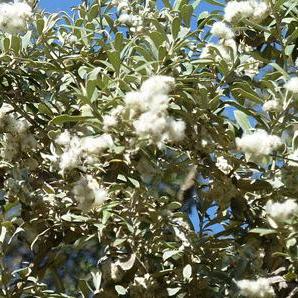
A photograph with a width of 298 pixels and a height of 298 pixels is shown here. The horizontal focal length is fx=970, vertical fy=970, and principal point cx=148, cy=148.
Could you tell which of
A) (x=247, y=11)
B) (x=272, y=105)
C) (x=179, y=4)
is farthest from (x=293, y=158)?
(x=179, y=4)

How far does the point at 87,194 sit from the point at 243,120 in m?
0.39

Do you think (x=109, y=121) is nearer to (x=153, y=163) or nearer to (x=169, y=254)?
(x=153, y=163)

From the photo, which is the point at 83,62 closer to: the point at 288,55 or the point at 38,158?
the point at 38,158

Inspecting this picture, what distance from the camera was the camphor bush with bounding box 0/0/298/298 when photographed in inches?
80.0

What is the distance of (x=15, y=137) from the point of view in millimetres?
2227

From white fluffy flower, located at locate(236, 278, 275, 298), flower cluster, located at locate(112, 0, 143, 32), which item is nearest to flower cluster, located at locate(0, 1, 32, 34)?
flower cluster, located at locate(112, 0, 143, 32)

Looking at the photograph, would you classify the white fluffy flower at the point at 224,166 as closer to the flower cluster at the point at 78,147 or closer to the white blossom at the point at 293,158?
the white blossom at the point at 293,158

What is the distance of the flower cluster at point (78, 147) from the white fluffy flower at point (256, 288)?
389mm

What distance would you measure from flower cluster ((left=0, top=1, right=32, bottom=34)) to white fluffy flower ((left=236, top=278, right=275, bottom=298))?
76 cm

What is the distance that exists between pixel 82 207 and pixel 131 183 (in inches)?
5.0

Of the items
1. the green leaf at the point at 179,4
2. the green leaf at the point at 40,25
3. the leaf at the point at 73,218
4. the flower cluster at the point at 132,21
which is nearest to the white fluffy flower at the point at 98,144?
the leaf at the point at 73,218

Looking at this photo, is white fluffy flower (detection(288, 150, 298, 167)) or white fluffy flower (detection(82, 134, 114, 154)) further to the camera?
white fluffy flower (detection(288, 150, 298, 167))

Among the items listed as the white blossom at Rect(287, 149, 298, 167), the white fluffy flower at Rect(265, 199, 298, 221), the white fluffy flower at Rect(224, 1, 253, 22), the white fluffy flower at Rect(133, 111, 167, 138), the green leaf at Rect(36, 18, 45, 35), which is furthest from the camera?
the green leaf at Rect(36, 18, 45, 35)

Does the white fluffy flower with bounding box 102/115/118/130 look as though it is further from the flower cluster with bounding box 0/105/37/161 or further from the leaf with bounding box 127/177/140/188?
the flower cluster with bounding box 0/105/37/161
